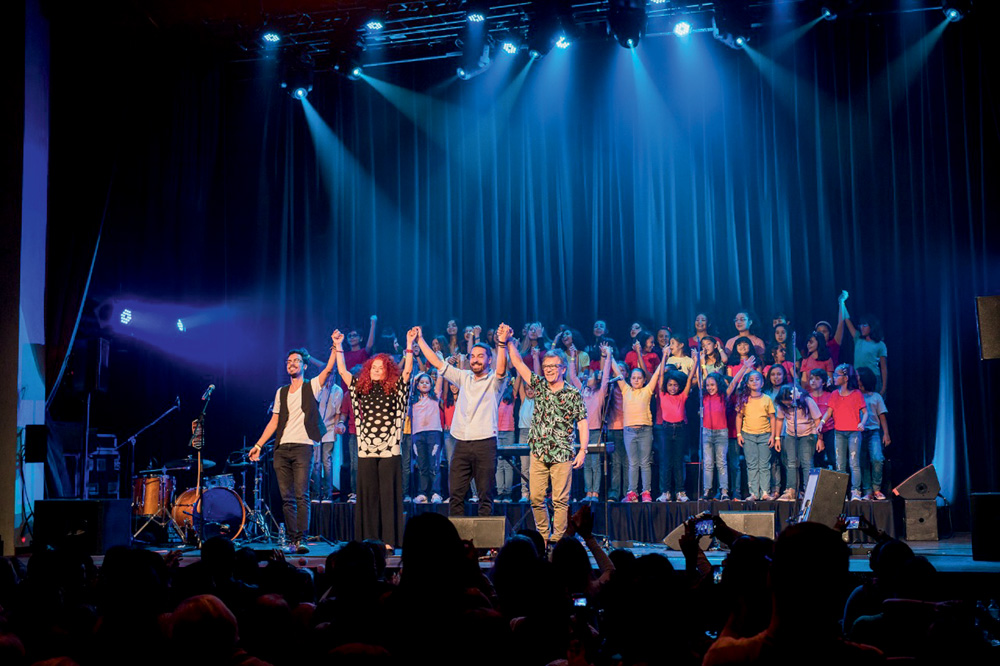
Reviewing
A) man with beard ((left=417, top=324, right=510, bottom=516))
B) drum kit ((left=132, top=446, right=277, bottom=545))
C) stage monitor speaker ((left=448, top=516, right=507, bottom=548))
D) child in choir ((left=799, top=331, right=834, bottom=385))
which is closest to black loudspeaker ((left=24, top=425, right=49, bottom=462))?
drum kit ((left=132, top=446, right=277, bottom=545))

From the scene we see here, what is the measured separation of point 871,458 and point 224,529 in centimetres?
794

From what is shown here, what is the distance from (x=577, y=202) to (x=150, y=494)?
8190mm

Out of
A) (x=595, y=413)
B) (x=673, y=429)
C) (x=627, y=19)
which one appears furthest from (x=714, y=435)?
(x=627, y=19)

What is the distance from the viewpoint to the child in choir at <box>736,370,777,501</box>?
11.7m

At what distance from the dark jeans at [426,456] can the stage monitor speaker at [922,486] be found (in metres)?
5.89

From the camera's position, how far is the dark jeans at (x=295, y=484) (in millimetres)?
9648

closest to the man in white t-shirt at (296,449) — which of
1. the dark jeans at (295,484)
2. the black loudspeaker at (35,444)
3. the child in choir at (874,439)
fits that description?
the dark jeans at (295,484)

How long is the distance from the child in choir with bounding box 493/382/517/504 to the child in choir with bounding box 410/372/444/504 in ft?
2.88

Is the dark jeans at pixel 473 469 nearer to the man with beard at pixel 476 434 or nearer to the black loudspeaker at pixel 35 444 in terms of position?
the man with beard at pixel 476 434

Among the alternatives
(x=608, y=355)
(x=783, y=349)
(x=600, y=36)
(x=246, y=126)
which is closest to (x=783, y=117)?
(x=600, y=36)

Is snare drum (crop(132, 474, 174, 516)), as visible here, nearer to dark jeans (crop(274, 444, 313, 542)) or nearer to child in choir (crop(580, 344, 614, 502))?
dark jeans (crop(274, 444, 313, 542))

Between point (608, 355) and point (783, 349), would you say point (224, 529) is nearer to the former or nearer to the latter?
point (608, 355)

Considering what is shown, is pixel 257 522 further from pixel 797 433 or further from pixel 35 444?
pixel 797 433

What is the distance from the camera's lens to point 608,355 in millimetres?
12664
